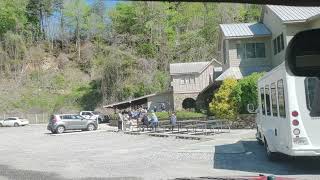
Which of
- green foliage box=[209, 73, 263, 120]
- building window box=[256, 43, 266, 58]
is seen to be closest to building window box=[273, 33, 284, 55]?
building window box=[256, 43, 266, 58]

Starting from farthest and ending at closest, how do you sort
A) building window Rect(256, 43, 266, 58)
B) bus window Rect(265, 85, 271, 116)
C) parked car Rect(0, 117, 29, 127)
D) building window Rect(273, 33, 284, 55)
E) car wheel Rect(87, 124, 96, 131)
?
1. parked car Rect(0, 117, 29, 127)
2. car wheel Rect(87, 124, 96, 131)
3. building window Rect(256, 43, 266, 58)
4. building window Rect(273, 33, 284, 55)
5. bus window Rect(265, 85, 271, 116)

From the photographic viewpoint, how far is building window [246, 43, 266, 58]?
46344 mm

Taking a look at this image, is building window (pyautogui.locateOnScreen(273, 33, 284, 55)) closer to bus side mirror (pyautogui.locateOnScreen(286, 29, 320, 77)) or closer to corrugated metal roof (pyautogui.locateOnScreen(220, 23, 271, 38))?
corrugated metal roof (pyautogui.locateOnScreen(220, 23, 271, 38))

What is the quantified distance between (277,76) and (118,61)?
66.1 metres

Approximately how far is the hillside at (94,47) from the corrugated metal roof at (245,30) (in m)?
25.5

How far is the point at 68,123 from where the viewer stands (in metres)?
45.5

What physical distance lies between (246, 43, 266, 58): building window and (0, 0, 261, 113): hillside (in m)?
27.9

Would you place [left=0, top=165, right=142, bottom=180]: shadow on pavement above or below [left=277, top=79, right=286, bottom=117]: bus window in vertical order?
below

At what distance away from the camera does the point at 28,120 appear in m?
77.9

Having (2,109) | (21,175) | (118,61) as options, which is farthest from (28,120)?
(21,175)

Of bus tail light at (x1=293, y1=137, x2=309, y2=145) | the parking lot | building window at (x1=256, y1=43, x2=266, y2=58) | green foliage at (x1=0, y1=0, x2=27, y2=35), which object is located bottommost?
the parking lot

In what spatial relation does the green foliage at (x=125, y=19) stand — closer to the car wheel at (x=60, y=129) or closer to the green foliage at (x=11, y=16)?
the green foliage at (x=11, y=16)

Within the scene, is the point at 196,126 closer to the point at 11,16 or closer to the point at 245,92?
the point at 245,92

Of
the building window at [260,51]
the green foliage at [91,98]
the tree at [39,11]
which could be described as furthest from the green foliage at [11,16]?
the building window at [260,51]
